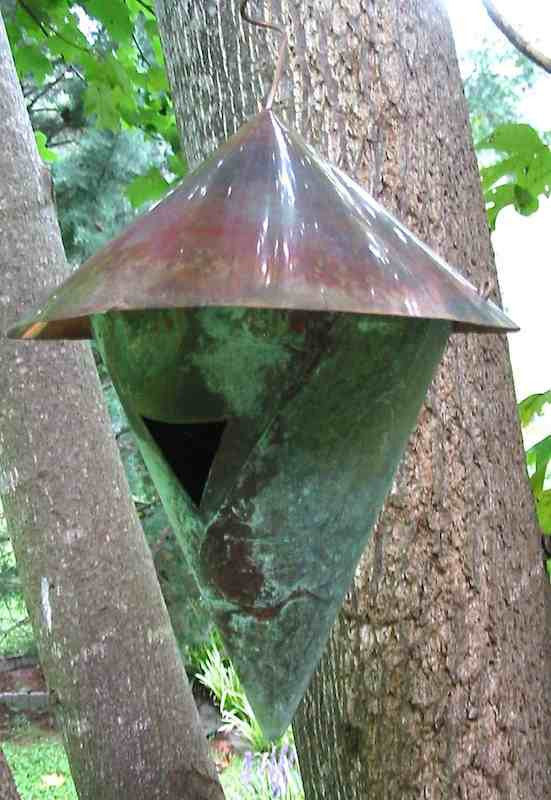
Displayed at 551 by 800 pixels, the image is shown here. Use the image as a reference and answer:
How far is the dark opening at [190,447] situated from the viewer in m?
0.77

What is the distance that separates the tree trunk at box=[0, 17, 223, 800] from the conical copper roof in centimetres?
94

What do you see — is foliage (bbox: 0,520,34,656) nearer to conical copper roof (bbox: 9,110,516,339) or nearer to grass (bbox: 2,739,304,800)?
grass (bbox: 2,739,304,800)

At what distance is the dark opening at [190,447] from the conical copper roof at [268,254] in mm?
151

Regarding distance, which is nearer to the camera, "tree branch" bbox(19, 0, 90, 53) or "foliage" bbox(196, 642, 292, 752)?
"tree branch" bbox(19, 0, 90, 53)

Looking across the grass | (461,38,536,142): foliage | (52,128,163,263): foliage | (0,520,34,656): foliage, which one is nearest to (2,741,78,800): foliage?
the grass

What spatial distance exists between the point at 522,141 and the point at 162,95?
5.74 feet

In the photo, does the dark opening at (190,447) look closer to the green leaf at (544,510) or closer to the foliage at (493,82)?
the green leaf at (544,510)

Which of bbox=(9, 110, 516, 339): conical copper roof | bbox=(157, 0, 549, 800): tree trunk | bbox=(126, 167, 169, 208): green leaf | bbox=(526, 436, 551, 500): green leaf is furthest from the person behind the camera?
bbox=(126, 167, 169, 208): green leaf

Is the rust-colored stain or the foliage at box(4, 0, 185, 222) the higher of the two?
the foliage at box(4, 0, 185, 222)

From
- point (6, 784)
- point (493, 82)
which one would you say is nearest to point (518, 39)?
point (6, 784)

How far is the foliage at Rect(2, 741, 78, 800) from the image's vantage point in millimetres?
4461

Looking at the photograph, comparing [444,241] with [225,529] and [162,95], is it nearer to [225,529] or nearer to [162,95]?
[225,529]

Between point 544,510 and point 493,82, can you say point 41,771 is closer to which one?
point 544,510

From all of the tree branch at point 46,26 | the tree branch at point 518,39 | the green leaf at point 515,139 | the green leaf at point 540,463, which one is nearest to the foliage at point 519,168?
the green leaf at point 515,139
